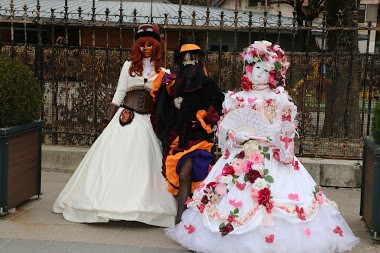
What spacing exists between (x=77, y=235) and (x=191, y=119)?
1.51 meters

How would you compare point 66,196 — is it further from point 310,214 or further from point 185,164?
point 310,214

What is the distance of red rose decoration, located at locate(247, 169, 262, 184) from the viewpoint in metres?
4.95

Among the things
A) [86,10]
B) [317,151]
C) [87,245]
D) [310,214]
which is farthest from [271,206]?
[86,10]

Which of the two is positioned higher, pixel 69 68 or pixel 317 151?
pixel 69 68

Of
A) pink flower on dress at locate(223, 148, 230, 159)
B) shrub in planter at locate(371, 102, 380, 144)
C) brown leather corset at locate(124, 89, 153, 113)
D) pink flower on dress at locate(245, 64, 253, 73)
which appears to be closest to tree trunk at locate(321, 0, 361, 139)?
shrub in planter at locate(371, 102, 380, 144)

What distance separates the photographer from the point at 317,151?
811cm

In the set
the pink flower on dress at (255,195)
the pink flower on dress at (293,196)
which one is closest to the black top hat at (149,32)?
the pink flower on dress at (255,195)

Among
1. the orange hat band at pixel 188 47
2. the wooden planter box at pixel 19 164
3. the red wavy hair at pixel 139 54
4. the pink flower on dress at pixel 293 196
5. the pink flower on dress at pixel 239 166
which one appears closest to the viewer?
the pink flower on dress at pixel 293 196

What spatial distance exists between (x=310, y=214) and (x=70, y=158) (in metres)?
4.35

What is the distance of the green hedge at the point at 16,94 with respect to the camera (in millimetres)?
6027

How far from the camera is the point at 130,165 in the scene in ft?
19.0

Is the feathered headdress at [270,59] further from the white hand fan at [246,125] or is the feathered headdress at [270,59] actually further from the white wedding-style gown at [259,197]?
the white hand fan at [246,125]

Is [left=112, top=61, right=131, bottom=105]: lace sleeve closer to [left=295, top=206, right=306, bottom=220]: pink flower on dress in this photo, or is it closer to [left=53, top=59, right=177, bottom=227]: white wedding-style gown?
[left=53, top=59, right=177, bottom=227]: white wedding-style gown

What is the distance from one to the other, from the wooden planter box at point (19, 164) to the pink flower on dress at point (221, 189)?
2187 mm
